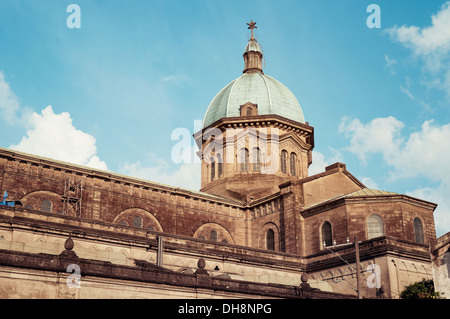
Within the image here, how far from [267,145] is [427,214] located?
54.2 ft

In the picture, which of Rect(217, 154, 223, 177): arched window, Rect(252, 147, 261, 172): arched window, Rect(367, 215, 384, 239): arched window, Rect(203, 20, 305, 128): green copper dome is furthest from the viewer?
Rect(203, 20, 305, 128): green copper dome

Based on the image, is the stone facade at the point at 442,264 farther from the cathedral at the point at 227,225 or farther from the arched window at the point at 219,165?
the arched window at the point at 219,165

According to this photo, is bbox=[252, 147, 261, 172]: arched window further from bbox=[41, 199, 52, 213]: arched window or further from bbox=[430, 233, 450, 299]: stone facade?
bbox=[430, 233, 450, 299]: stone facade

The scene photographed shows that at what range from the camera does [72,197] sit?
41156mm

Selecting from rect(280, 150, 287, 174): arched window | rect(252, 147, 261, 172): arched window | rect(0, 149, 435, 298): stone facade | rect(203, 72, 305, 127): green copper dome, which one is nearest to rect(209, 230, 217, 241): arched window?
rect(0, 149, 435, 298): stone facade

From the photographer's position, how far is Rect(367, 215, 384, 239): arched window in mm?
42091

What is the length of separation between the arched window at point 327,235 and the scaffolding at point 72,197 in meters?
18.4

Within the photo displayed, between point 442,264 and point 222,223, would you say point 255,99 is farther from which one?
point 442,264

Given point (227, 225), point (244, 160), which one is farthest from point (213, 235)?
point (244, 160)

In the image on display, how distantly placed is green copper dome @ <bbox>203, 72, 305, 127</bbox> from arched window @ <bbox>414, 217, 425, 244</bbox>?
18770 millimetres

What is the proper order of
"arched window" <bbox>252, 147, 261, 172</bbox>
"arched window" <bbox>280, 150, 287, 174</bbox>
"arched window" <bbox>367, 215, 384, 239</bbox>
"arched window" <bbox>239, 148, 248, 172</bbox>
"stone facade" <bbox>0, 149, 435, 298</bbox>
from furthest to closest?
"arched window" <bbox>280, 150, 287, 174</bbox>, "arched window" <bbox>239, 148, 248, 172</bbox>, "arched window" <bbox>252, 147, 261, 172</bbox>, "arched window" <bbox>367, 215, 384, 239</bbox>, "stone facade" <bbox>0, 149, 435, 298</bbox>

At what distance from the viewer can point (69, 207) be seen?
41.3 meters
